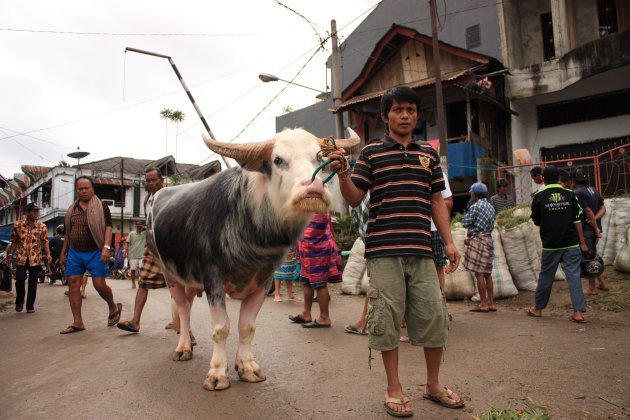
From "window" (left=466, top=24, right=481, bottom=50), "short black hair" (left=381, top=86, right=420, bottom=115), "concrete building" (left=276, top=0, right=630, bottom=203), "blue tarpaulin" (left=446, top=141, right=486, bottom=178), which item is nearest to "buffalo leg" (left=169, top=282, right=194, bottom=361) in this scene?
"short black hair" (left=381, top=86, right=420, bottom=115)

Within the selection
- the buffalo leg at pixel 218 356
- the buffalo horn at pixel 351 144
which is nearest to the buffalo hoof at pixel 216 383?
the buffalo leg at pixel 218 356

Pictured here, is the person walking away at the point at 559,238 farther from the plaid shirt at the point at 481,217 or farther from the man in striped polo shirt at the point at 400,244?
the man in striped polo shirt at the point at 400,244

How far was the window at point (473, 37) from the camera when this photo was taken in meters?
16.5

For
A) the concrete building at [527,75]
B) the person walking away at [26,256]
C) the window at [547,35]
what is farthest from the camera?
the window at [547,35]

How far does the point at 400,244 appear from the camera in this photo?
9.05 ft

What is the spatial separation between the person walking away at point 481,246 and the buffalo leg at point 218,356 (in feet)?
13.0

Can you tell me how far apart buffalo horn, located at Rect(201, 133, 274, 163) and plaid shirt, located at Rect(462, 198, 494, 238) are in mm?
4002

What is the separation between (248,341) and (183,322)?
106 centimetres

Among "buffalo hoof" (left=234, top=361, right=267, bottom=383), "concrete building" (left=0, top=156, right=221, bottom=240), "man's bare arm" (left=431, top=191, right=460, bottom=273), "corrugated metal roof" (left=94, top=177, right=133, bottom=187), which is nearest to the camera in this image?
"man's bare arm" (left=431, top=191, right=460, bottom=273)

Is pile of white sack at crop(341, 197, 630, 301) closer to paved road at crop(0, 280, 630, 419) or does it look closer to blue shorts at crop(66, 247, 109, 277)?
paved road at crop(0, 280, 630, 419)

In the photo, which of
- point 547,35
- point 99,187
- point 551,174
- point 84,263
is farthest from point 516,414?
point 99,187

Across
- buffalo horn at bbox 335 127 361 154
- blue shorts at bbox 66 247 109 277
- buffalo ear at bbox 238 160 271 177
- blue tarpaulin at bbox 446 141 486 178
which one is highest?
blue tarpaulin at bbox 446 141 486 178

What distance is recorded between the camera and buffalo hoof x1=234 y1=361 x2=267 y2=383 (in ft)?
11.3

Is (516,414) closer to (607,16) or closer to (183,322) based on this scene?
(183,322)
